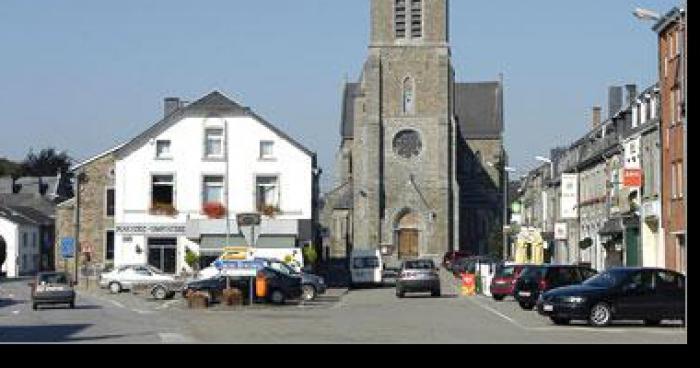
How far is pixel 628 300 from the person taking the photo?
30500 mm

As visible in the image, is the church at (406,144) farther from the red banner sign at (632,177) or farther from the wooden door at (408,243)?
the red banner sign at (632,177)

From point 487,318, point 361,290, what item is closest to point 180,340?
point 487,318

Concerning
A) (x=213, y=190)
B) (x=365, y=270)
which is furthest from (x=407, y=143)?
(x=365, y=270)

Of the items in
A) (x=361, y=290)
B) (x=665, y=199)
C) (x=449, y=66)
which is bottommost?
(x=361, y=290)

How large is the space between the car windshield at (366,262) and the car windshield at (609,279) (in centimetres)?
3445

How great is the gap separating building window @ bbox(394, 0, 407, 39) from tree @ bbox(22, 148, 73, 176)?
36154mm

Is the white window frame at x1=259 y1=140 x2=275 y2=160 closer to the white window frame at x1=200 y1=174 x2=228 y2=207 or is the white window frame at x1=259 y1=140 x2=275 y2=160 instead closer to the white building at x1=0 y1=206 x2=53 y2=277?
the white window frame at x1=200 y1=174 x2=228 y2=207

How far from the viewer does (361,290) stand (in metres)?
62.4

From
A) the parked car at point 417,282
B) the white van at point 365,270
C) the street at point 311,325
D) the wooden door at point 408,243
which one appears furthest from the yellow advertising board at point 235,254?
the wooden door at point 408,243

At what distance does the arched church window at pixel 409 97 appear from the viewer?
107m
